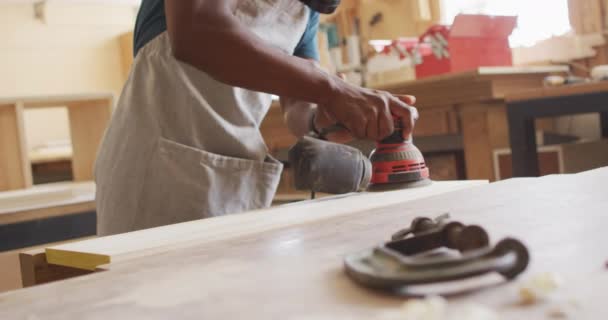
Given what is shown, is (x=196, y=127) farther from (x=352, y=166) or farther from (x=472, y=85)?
(x=472, y=85)

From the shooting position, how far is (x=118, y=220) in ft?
4.81

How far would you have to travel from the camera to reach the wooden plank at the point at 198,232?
0.90 metres


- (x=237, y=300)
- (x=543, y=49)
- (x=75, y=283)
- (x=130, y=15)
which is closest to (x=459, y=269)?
(x=237, y=300)

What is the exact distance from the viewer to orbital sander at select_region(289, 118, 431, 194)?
4.86 feet

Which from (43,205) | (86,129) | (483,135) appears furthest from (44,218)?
(483,135)

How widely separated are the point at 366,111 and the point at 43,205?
140 cm

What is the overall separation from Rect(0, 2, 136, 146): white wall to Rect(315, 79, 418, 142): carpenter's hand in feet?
22.5

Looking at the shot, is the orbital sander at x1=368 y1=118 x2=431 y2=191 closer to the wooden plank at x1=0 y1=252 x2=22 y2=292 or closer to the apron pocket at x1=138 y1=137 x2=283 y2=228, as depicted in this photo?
the apron pocket at x1=138 y1=137 x2=283 y2=228

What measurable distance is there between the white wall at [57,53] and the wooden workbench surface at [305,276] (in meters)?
7.37

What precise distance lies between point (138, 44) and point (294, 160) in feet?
1.46

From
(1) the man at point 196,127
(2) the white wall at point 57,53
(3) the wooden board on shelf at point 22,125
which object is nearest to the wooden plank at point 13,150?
(3) the wooden board on shelf at point 22,125

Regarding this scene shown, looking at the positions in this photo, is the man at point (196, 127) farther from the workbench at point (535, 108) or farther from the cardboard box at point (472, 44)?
the cardboard box at point (472, 44)

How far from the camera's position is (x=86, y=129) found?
11.3ft

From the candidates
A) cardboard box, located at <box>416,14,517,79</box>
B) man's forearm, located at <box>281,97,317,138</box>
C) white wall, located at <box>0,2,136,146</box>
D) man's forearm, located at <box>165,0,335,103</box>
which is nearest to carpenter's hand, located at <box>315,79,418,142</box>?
man's forearm, located at <box>165,0,335,103</box>
